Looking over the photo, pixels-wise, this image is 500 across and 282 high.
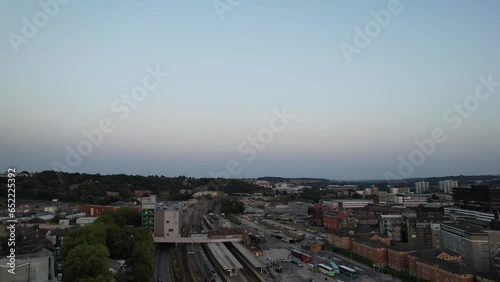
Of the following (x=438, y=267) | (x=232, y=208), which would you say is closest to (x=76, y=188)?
(x=232, y=208)

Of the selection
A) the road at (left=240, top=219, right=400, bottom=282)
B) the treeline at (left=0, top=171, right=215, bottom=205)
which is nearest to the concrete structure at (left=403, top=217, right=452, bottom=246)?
the road at (left=240, top=219, right=400, bottom=282)

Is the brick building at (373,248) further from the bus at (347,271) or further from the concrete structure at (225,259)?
the concrete structure at (225,259)

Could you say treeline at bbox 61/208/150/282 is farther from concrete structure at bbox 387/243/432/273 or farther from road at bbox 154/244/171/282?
concrete structure at bbox 387/243/432/273

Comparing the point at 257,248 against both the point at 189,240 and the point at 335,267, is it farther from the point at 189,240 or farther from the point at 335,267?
the point at 335,267

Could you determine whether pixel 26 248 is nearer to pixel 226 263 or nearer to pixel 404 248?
pixel 226 263

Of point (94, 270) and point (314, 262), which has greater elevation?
point (94, 270)

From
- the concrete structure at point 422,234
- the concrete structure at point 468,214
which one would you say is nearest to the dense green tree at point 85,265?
the concrete structure at point 422,234

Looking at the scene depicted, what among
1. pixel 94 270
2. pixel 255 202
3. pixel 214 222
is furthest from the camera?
pixel 255 202

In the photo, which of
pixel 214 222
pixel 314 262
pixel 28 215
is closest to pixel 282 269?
pixel 314 262
